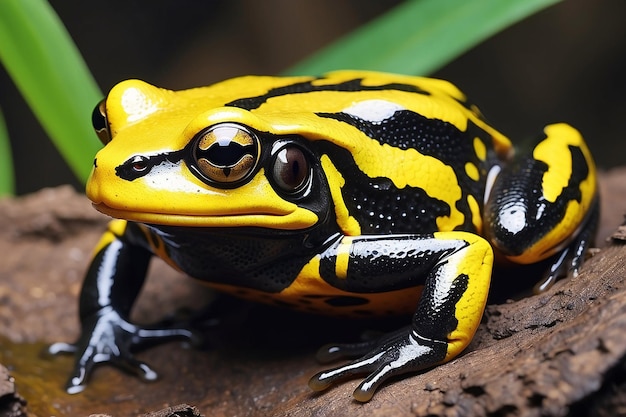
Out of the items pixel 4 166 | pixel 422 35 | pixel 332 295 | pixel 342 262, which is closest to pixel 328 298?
pixel 332 295

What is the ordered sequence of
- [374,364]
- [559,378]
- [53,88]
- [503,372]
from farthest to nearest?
[53,88], [374,364], [503,372], [559,378]

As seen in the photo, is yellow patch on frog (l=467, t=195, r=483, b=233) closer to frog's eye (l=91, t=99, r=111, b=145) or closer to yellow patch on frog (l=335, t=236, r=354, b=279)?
yellow patch on frog (l=335, t=236, r=354, b=279)

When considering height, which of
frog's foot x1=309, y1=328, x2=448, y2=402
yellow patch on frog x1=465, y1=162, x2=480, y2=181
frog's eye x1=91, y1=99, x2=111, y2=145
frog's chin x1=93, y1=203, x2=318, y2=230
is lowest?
frog's foot x1=309, y1=328, x2=448, y2=402

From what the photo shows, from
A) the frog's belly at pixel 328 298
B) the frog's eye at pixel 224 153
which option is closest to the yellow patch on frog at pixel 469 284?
the frog's belly at pixel 328 298

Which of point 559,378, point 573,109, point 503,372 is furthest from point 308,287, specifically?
point 573,109

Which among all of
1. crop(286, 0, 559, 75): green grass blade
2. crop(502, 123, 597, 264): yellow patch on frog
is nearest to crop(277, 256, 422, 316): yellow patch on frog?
crop(502, 123, 597, 264): yellow patch on frog

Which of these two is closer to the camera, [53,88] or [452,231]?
[452,231]

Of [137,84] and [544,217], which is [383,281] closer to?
[544,217]
